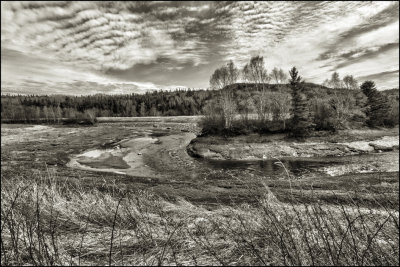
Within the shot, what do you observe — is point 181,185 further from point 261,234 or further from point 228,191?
point 261,234

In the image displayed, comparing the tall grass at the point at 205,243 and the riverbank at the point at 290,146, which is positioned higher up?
the tall grass at the point at 205,243

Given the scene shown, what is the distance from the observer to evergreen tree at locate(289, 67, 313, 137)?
3478 cm

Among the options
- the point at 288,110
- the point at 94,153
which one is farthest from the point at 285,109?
the point at 94,153

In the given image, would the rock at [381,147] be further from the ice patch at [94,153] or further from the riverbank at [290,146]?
the ice patch at [94,153]

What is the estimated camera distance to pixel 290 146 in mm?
→ 30734

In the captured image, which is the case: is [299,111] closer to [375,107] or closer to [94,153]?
[375,107]

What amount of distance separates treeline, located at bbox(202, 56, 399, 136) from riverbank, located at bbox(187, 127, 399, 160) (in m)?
2.85

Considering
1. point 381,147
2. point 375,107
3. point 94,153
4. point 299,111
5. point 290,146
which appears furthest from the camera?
point 375,107

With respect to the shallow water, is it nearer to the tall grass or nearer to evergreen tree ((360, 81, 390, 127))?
the tall grass

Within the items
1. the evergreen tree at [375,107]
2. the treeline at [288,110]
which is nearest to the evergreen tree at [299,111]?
the treeline at [288,110]

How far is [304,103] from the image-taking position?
3741cm

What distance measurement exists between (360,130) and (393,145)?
773 centimetres

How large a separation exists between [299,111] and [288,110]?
3.84 meters

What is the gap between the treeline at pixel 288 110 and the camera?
37562 millimetres
